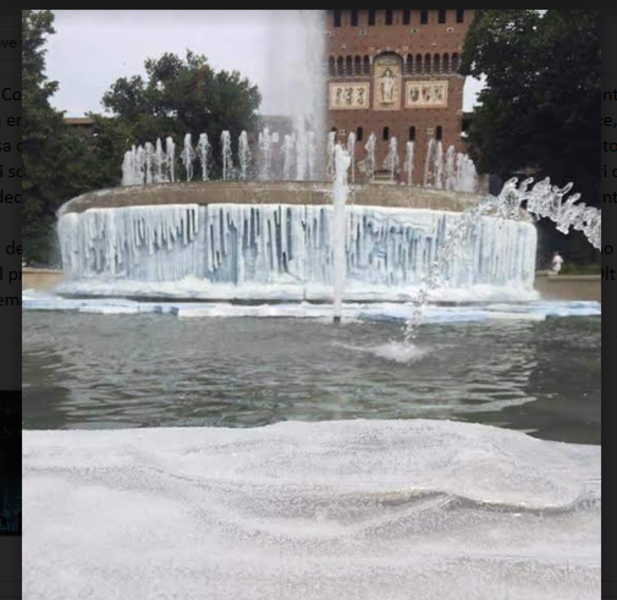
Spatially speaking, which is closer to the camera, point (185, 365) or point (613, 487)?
point (613, 487)

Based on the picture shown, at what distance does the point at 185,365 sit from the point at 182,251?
7493 millimetres

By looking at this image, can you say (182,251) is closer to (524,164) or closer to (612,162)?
(612,162)

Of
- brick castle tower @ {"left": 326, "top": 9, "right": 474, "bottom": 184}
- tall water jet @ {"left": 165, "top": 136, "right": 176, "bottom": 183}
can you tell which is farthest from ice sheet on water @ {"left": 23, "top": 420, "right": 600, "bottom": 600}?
brick castle tower @ {"left": 326, "top": 9, "right": 474, "bottom": 184}

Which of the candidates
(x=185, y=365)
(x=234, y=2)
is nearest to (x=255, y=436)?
(x=234, y=2)

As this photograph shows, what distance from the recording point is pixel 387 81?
1401 inches

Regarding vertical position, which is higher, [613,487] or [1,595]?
[613,487]

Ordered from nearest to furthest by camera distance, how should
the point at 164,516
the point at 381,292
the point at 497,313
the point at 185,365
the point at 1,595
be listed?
the point at 1,595, the point at 164,516, the point at 185,365, the point at 497,313, the point at 381,292

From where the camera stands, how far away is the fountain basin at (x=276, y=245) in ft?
40.3

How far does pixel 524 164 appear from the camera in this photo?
25.4 m

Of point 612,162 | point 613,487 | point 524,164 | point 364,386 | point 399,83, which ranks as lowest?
point 364,386

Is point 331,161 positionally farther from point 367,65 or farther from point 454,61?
point 454,61

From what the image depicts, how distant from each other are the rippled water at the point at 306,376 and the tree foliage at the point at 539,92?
1476 centimetres

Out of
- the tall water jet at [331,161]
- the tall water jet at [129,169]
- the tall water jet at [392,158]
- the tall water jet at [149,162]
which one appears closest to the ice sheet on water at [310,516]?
the tall water jet at [331,161]

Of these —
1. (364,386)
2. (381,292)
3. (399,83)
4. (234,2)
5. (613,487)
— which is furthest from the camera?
(399,83)
